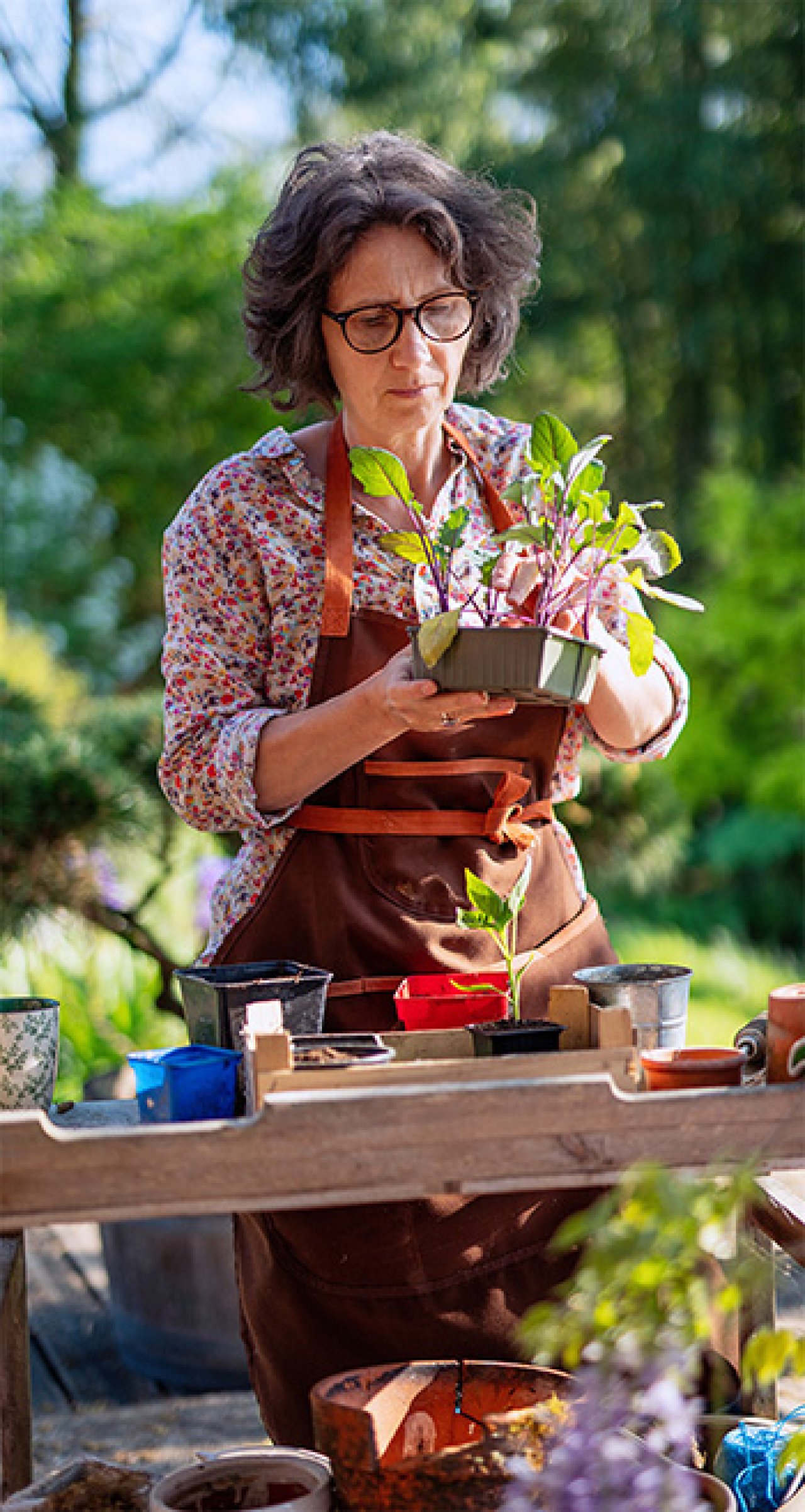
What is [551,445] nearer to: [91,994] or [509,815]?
[509,815]

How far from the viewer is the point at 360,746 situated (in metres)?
1.56

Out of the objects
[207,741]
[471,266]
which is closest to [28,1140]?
[207,741]

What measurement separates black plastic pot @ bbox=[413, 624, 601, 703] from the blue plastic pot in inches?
14.4

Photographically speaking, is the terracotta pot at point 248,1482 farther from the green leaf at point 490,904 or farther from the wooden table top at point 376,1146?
the green leaf at point 490,904

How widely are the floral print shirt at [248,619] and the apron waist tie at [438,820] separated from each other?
4 centimetres

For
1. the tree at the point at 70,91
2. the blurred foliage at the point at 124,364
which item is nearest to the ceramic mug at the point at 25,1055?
the blurred foliage at the point at 124,364

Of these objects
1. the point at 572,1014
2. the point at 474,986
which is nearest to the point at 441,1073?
the point at 572,1014

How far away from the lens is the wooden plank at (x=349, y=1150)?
3.88 feet

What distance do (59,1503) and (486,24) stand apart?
11.3 meters

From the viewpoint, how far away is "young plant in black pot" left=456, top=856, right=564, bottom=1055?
134 cm

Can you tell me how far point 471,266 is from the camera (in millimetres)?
1757

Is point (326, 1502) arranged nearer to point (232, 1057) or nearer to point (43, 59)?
point (232, 1057)

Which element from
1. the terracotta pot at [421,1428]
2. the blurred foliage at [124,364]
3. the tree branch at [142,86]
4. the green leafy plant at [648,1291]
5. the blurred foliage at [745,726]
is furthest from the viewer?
the blurred foliage at [124,364]

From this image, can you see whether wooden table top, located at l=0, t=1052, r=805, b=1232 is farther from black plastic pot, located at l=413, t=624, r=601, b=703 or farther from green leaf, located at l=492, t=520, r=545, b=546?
green leaf, located at l=492, t=520, r=545, b=546
